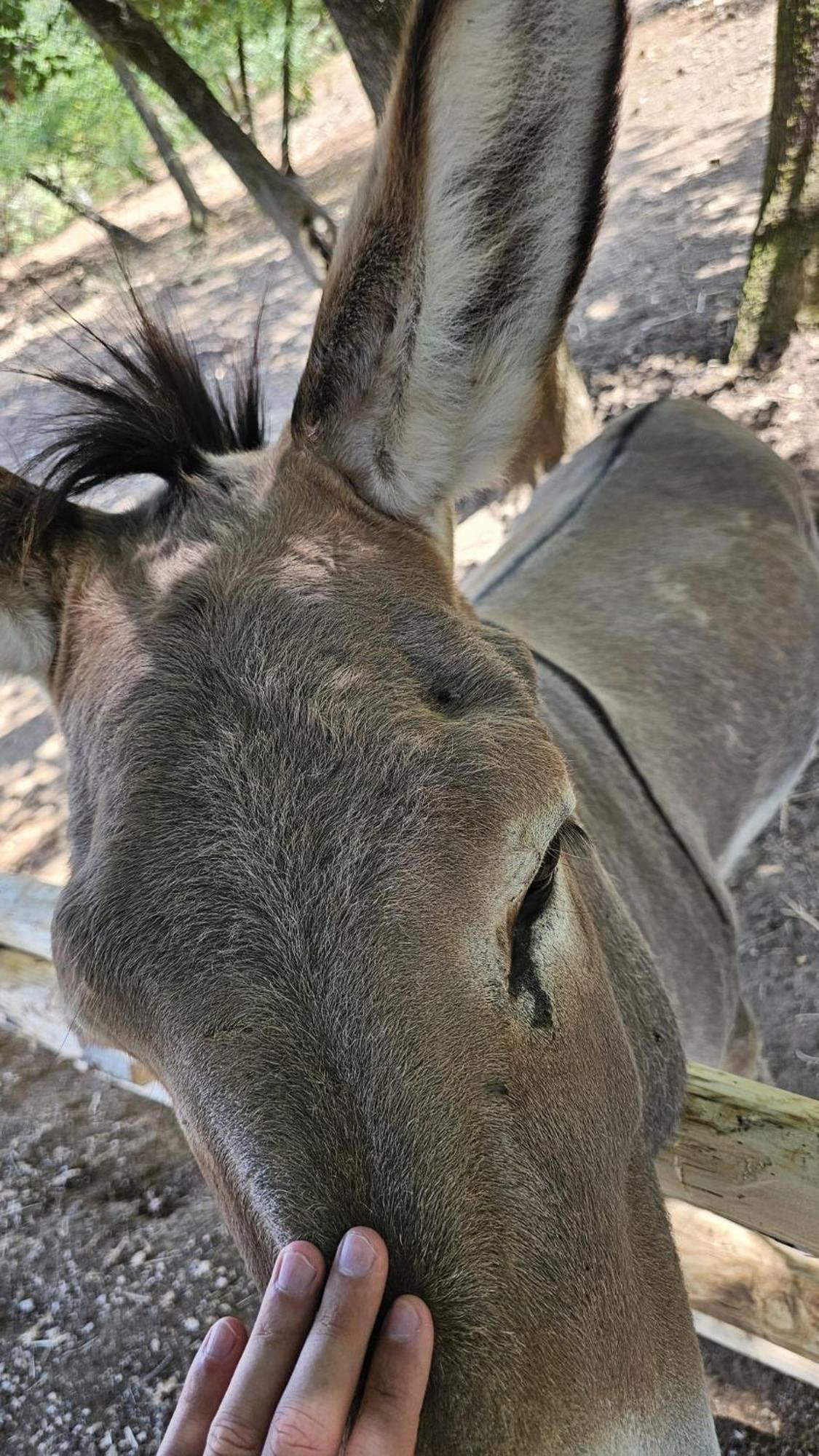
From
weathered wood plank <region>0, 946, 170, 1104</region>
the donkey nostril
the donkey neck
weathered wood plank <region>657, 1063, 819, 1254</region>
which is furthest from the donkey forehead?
weathered wood plank <region>0, 946, 170, 1104</region>

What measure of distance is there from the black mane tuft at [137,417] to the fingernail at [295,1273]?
1.26 meters

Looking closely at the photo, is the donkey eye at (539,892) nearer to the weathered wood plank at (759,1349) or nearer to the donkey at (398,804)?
the donkey at (398,804)

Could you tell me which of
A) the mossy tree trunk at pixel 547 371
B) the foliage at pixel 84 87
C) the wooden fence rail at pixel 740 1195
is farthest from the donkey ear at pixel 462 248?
the foliage at pixel 84 87

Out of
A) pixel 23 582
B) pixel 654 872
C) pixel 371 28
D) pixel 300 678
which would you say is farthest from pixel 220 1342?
pixel 371 28

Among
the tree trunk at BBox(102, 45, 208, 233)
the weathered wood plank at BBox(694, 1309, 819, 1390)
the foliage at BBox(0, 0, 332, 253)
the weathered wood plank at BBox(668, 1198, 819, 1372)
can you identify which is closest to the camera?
the weathered wood plank at BBox(668, 1198, 819, 1372)

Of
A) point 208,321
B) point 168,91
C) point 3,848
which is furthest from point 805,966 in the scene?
point 208,321

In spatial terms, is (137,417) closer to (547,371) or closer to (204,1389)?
(547,371)

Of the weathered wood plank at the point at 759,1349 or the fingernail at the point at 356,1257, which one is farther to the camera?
the weathered wood plank at the point at 759,1349

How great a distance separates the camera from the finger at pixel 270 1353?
3.40ft

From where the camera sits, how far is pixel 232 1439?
106 cm

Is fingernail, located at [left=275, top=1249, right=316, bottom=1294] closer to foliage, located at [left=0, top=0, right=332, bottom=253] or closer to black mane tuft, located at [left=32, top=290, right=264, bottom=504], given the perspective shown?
black mane tuft, located at [left=32, top=290, right=264, bottom=504]

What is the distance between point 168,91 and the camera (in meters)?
4.98

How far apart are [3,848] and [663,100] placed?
32.6ft

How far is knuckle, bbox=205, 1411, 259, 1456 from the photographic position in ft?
3.46
